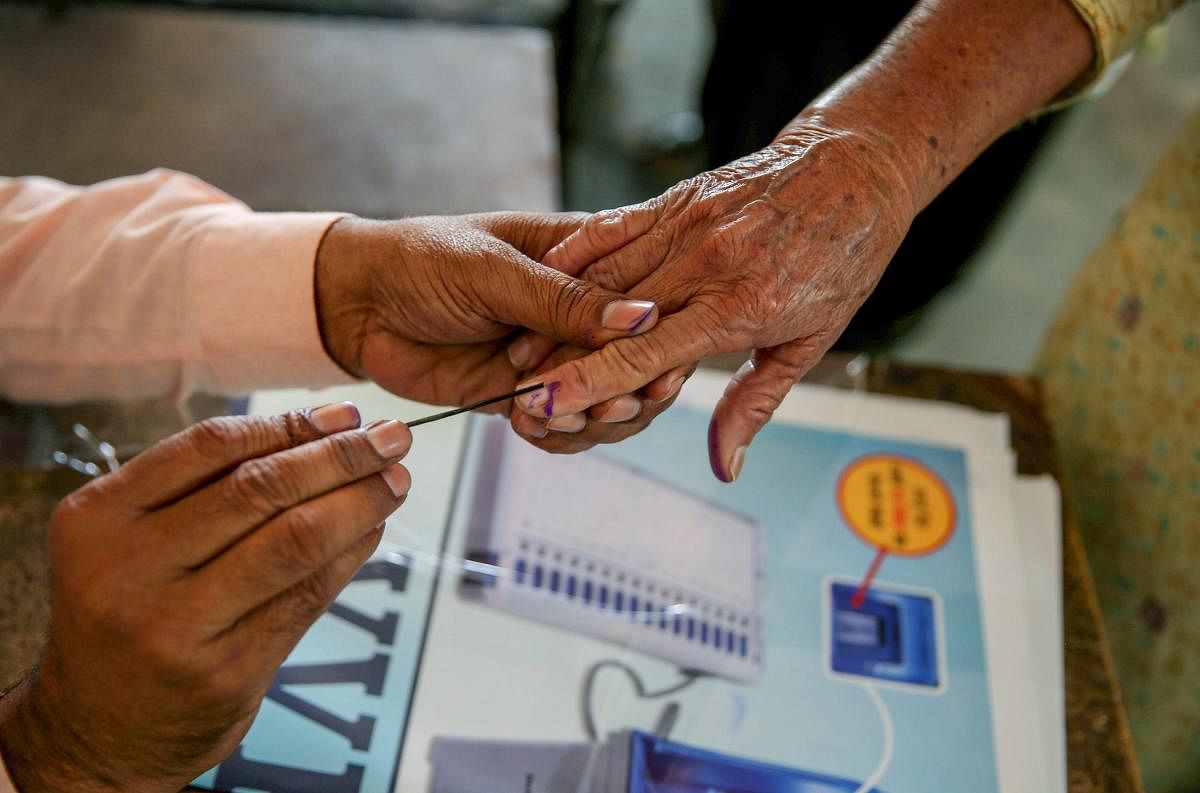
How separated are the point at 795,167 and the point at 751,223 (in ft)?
0.23

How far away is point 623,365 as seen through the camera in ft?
2.22

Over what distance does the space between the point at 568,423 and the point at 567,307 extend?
0.29ft

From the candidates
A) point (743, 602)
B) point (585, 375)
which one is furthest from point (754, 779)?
point (585, 375)

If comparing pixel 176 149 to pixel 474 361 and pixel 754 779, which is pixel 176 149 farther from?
pixel 754 779

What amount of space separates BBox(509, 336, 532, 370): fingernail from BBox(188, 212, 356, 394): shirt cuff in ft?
0.53

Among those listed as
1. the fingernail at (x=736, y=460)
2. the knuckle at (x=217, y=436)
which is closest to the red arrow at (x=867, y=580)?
the fingernail at (x=736, y=460)

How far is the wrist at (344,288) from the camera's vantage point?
819mm

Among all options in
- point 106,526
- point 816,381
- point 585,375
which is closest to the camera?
point 106,526

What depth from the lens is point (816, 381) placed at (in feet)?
3.22

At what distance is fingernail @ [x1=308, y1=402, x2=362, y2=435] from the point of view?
62 cm

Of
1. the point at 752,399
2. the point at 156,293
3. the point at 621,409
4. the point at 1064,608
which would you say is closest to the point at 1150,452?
the point at 1064,608

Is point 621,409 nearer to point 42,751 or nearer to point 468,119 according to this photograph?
point 42,751

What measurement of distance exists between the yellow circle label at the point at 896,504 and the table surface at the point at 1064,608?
0.11 metres

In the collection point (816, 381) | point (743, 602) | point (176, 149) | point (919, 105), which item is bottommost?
point (743, 602)
